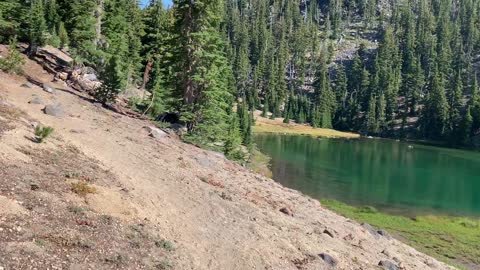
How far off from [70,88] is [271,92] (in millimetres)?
131386

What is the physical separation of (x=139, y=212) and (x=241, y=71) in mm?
151579

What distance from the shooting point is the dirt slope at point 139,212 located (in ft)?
37.5

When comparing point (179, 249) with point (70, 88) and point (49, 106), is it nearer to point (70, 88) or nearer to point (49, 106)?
point (49, 106)

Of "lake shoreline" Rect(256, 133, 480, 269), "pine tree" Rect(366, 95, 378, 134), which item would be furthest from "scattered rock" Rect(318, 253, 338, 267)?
"pine tree" Rect(366, 95, 378, 134)

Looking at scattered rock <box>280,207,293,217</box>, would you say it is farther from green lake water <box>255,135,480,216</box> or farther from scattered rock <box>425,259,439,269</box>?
green lake water <box>255,135,480,216</box>

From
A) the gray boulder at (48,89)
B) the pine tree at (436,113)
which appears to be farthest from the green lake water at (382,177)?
the pine tree at (436,113)

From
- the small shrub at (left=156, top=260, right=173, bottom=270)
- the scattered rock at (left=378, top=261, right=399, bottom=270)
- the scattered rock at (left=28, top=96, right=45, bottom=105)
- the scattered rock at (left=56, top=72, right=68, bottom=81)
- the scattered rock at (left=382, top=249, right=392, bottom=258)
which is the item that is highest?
the scattered rock at (left=56, top=72, right=68, bottom=81)

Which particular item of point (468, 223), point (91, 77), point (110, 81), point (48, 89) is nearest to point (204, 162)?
point (110, 81)

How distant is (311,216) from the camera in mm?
23969

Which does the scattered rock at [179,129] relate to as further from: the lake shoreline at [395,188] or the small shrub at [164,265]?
the small shrub at [164,265]

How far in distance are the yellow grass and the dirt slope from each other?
326 feet

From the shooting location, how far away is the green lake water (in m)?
48.2

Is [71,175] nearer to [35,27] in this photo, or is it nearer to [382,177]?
[35,27]

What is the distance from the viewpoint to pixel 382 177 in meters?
65.3
